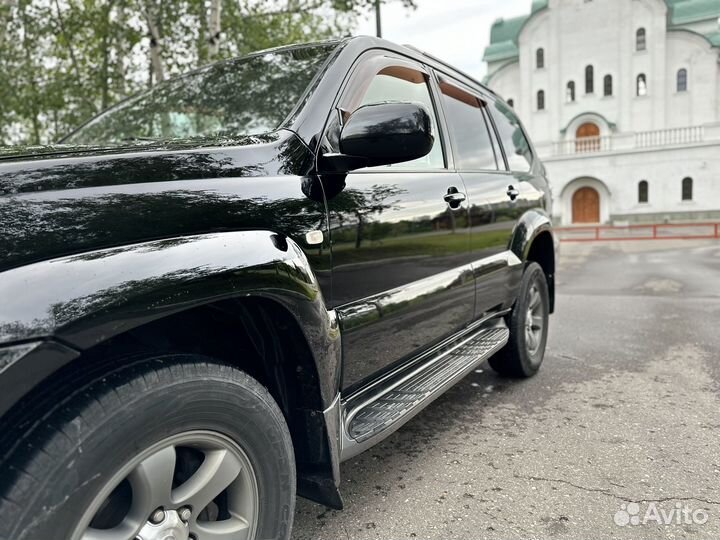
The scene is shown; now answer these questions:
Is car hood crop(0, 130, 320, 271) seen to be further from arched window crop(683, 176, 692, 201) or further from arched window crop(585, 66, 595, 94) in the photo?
arched window crop(585, 66, 595, 94)

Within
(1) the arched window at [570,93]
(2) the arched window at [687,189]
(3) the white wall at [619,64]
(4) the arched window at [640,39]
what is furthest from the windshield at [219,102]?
(4) the arched window at [640,39]

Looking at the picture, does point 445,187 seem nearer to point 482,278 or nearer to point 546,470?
point 482,278

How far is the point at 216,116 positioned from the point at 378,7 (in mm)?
10238

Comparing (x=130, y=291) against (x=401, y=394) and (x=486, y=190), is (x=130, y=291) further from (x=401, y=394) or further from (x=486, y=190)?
(x=486, y=190)

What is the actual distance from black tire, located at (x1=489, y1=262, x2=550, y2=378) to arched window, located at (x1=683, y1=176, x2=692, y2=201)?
3579cm

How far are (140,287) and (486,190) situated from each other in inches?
93.6

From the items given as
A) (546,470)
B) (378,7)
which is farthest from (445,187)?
(378,7)

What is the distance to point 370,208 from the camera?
2.18m

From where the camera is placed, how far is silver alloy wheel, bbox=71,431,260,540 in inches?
52.2

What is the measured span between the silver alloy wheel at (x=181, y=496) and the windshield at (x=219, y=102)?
117 centimetres

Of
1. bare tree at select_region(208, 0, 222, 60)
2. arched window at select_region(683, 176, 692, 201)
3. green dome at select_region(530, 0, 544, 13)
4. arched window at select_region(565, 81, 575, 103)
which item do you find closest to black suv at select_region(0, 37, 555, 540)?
bare tree at select_region(208, 0, 222, 60)

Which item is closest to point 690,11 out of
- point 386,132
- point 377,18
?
point 377,18

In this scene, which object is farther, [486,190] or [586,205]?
[586,205]

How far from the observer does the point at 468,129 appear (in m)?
3.39
